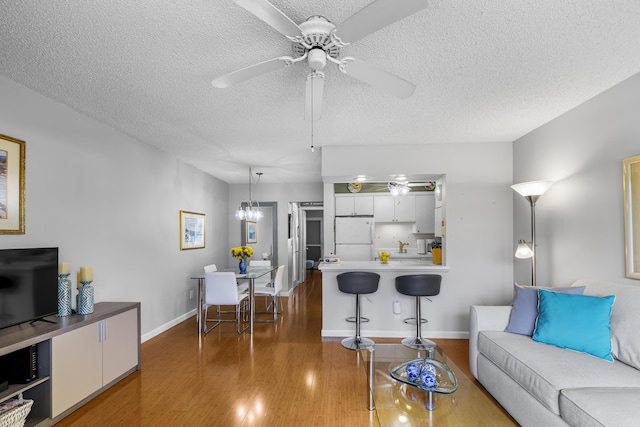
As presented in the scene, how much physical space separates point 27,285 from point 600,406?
365cm

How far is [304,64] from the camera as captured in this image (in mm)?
2391

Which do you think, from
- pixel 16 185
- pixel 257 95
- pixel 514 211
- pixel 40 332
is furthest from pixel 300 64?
pixel 514 211

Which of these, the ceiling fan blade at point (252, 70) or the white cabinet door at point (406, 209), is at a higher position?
the ceiling fan blade at point (252, 70)

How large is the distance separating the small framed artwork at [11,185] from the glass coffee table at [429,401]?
9.38ft

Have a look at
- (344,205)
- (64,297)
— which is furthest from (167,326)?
(344,205)

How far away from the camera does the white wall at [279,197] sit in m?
7.48

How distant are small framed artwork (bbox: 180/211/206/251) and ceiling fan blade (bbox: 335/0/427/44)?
4.45 metres

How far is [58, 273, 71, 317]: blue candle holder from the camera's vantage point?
2.85 m

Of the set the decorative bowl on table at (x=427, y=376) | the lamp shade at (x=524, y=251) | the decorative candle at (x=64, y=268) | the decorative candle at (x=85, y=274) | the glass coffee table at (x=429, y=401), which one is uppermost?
the lamp shade at (x=524, y=251)

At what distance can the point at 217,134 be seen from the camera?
13.3 feet

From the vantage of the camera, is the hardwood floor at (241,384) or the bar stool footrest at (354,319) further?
the bar stool footrest at (354,319)

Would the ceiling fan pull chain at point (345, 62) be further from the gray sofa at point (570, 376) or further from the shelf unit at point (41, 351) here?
the shelf unit at point (41, 351)

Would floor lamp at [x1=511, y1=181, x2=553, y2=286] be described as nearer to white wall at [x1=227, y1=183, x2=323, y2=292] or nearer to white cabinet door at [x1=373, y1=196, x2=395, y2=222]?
white cabinet door at [x1=373, y1=196, x2=395, y2=222]

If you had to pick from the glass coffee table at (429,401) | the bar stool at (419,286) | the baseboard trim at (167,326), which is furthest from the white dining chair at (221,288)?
the glass coffee table at (429,401)
